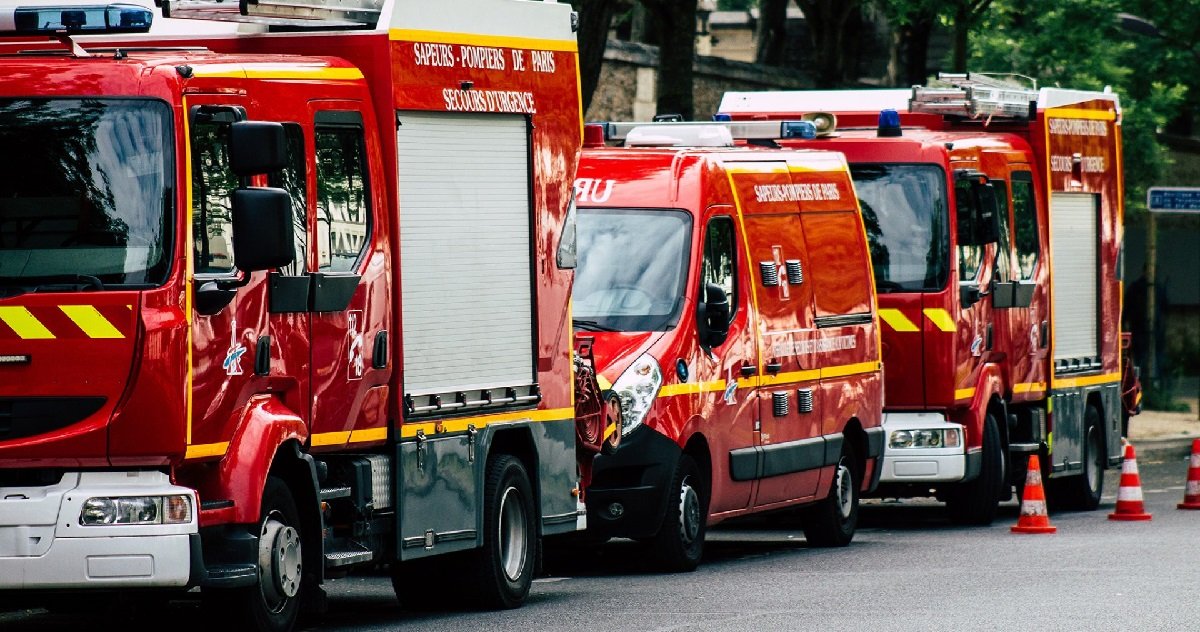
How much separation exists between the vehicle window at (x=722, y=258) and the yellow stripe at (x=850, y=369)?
1.55 meters

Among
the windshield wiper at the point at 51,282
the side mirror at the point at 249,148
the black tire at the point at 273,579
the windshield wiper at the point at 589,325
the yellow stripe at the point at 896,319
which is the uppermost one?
the side mirror at the point at 249,148

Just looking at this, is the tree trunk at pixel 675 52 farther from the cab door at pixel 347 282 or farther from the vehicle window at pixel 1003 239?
the cab door at pixel 347 282

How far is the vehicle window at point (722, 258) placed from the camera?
14.6 meters

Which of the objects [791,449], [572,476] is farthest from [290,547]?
[791,449]

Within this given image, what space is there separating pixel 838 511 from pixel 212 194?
306 inches

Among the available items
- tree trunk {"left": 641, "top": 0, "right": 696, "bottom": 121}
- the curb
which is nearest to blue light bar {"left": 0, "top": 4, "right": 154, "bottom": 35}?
tree trunk {"left": 641, "top": 0, "right": 696, "bottom": 121}

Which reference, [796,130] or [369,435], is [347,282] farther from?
[796,130]

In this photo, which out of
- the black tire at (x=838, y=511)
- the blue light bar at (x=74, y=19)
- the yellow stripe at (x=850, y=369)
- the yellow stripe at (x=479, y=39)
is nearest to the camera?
the blue light bar at (x=74, y=19)

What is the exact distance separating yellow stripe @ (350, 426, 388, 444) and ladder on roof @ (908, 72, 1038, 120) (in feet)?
30.3

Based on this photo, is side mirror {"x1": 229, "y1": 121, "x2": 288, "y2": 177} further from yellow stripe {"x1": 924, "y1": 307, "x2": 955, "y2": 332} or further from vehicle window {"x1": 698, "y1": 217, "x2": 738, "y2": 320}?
yellow stripe {"x1": 924, "y1": 307, "x2": 955, "y2": 332}

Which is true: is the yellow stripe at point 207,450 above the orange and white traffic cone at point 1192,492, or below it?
above

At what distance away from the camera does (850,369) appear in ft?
54.6

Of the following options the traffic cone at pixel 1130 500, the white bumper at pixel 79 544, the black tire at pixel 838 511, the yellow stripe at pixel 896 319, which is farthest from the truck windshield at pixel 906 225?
the white bumper at pixel 79 544

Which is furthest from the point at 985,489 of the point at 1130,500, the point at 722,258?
the point at 722,258
